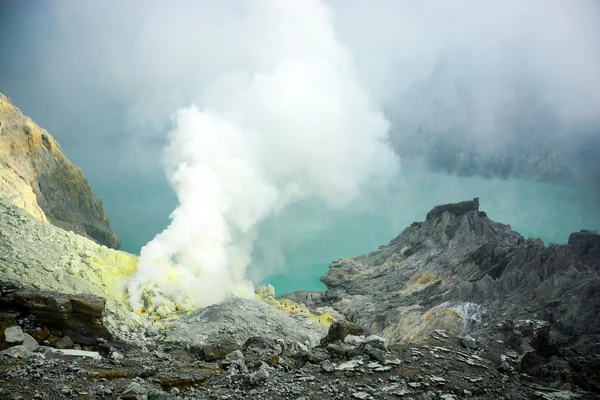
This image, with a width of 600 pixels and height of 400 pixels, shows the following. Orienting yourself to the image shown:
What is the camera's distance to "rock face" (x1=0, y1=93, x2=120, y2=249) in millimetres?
52344

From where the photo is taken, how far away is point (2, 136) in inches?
2299

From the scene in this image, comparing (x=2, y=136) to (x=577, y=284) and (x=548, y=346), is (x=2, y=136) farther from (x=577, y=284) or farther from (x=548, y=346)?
(x=577, y=284)

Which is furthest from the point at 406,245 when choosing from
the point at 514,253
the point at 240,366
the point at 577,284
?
the point at 240,366

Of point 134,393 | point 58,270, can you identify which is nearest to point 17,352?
point 134,393

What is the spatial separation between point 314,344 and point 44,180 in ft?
199

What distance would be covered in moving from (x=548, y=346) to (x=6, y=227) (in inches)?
1652

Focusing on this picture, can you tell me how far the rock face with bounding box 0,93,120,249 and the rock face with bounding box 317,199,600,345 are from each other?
1852 inches

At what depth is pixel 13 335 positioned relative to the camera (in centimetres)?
1603

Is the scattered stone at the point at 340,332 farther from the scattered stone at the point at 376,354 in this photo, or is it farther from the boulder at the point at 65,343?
the boulder at the point at 65,343

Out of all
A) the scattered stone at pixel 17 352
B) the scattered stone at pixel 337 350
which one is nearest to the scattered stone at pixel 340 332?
the scattered stone at pixel 337 350

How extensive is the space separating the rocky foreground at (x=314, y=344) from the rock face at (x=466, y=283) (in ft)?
0.80

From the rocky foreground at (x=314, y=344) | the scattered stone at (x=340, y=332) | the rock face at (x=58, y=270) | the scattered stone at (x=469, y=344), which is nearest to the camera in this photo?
the rocky foreground at (x=314, y=344)

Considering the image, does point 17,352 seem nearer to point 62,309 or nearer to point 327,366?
point 62,309

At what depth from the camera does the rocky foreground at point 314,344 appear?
14.4 m
